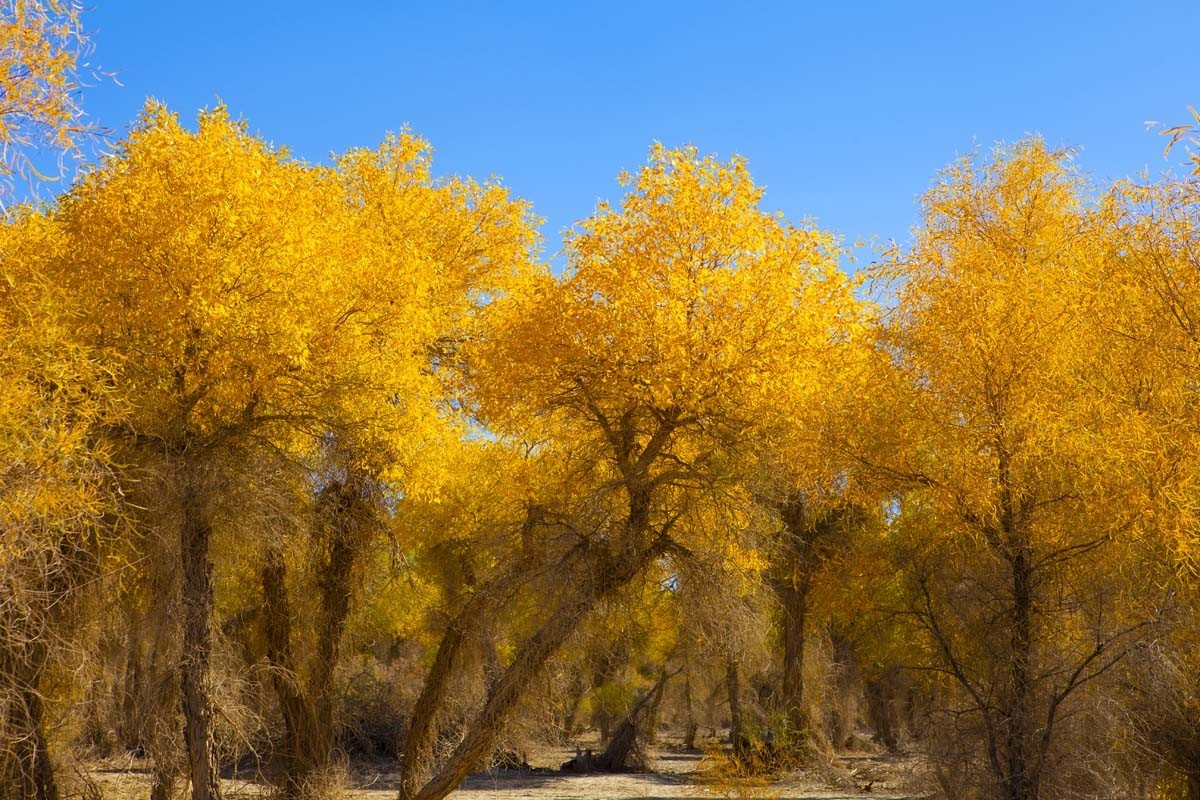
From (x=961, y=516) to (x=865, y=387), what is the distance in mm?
2321

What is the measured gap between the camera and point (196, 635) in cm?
1559

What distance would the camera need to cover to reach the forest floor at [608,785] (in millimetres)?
19734

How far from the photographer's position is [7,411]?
9961 millimetres

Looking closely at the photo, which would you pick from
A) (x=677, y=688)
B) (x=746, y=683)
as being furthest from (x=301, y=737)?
(x=677, y=688)

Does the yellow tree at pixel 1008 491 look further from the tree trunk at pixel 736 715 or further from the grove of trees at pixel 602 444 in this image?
the tree trunk at pixel 736 715

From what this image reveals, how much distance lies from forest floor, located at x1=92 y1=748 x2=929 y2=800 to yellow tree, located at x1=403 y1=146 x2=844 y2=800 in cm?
515

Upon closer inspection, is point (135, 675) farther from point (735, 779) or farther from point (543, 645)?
point (735, 779)

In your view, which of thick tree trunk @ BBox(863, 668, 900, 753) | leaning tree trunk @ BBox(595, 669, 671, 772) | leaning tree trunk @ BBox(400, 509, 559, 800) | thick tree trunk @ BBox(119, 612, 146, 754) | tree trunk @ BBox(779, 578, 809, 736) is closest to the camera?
thick tree trunk @ BBox(119, 612, 146, 754)

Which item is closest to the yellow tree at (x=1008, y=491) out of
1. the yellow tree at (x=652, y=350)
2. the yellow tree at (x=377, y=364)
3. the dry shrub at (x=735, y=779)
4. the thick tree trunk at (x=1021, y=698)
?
the thick tree trunk at (x=1021, y=698)

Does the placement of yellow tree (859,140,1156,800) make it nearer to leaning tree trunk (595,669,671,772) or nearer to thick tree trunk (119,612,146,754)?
thick tree trunk (119,612,146,754)

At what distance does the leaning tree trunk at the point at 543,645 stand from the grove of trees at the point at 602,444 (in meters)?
0.05

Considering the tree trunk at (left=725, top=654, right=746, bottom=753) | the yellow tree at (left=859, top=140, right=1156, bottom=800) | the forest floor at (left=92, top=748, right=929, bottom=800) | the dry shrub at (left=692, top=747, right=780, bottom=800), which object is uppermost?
the yellow tree at (left=859, top=140, right=1156, bottom=800)

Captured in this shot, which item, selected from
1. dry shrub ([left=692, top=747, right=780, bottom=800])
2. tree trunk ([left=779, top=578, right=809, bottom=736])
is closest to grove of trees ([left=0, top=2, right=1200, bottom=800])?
dry shrub ([left=692, top=747, right=780, bottom=800])

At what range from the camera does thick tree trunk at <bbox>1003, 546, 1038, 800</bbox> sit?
13.1m
